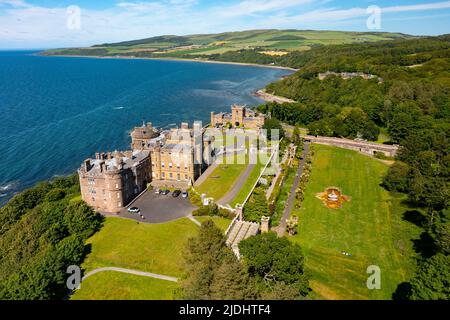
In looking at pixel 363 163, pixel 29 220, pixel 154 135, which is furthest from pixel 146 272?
pixel 363 163

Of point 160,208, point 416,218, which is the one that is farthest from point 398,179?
point 160,208

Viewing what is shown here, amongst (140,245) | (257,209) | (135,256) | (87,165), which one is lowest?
(135,256)

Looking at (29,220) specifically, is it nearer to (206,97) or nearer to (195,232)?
(195,232)

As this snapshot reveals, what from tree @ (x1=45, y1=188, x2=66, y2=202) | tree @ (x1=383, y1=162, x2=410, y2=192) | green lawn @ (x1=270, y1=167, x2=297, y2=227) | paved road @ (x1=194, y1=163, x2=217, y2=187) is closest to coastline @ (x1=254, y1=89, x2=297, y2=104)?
green lawn @ (x1=270, y1=167, x2=297, y2=227)

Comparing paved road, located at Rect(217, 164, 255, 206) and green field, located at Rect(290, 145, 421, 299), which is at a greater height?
paved road, located at Rect(217, 164, 255, 206)

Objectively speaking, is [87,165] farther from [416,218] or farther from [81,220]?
[416,218]

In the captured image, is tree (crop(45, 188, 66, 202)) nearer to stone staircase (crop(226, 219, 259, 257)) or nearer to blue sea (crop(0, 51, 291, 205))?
blue sea (crop(0, 51, 291, 205))

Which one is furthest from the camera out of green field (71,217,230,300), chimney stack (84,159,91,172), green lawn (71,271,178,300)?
chimney stack (84,159,91,172)

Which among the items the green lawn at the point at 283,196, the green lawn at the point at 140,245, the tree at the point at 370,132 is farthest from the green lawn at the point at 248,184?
the tree at the point at 370,132
